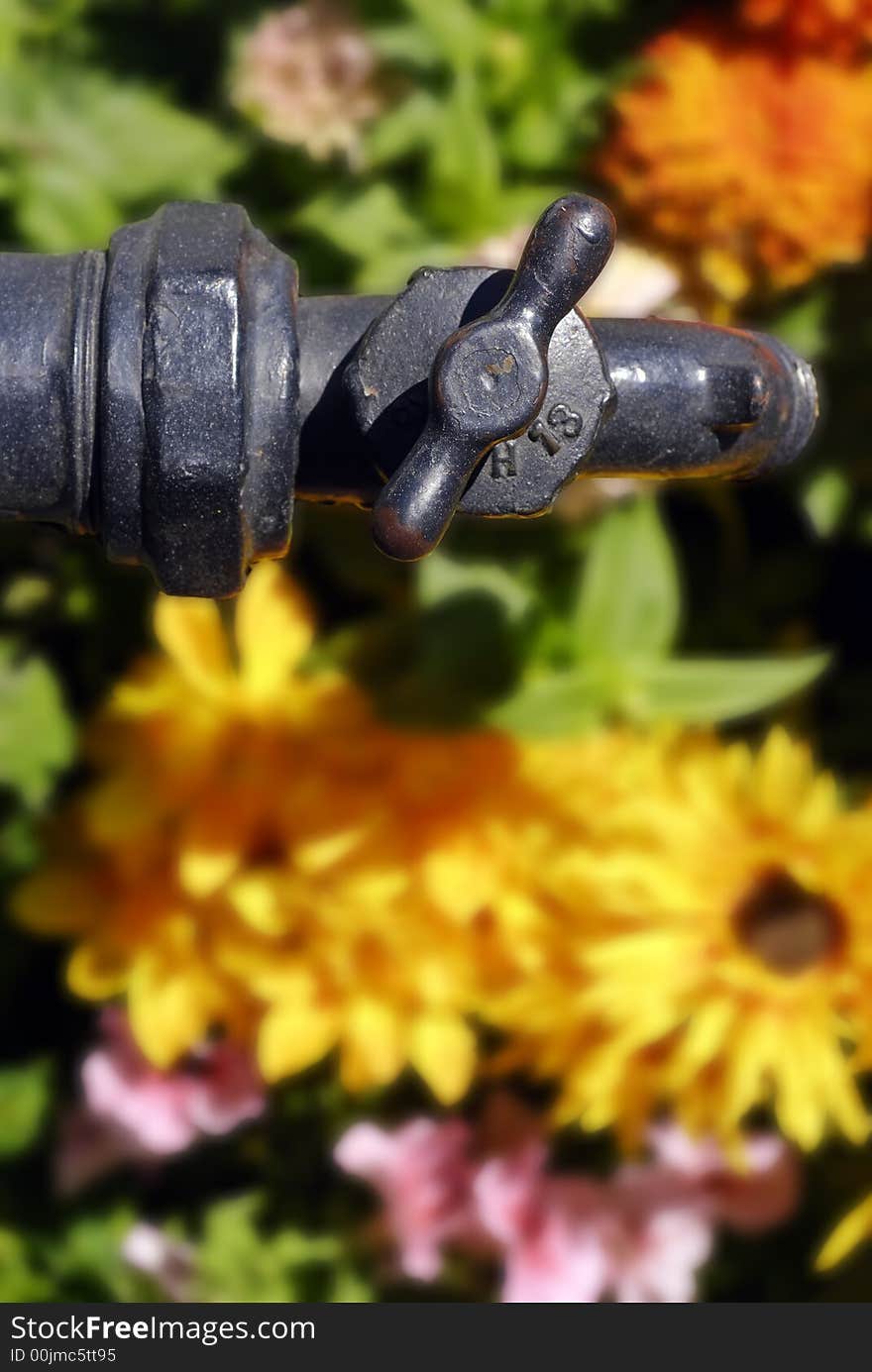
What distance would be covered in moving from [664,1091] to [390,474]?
0.44 m

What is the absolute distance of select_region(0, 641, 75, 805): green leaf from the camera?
0.75m

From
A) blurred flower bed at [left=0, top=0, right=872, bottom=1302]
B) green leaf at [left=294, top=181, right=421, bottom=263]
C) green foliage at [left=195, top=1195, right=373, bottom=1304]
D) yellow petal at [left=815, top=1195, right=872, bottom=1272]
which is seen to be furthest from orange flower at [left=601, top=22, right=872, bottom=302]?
green foliage at [left=195, top=1195, right=373, bottom=1304]

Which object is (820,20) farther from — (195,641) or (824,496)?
(195,641)

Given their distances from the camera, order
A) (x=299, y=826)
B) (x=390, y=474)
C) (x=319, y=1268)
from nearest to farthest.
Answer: (x=390, y=474), (x=299, y=826), (x=319, y=1268)

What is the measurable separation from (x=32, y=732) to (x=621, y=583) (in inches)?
12.7

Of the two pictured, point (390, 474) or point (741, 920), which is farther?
point (741, 920)

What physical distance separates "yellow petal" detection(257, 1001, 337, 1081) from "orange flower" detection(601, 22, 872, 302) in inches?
15.4

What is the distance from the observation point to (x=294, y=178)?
2.46 ft

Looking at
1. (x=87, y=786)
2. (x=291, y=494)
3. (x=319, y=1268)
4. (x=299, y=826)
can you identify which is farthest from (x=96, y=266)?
(x=319, y=1268)

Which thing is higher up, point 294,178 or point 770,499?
point 294,178

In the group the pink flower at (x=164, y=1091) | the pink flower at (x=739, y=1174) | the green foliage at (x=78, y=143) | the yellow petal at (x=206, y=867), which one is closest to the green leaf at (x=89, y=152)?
the green foliage at (x=78, y=143)

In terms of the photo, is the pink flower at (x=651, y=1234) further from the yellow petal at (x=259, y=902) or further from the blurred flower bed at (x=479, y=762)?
the yellow petal at (x=259, y=902)

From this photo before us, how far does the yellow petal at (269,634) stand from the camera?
682 millimetres

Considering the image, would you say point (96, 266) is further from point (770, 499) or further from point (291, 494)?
point (770, 499)
